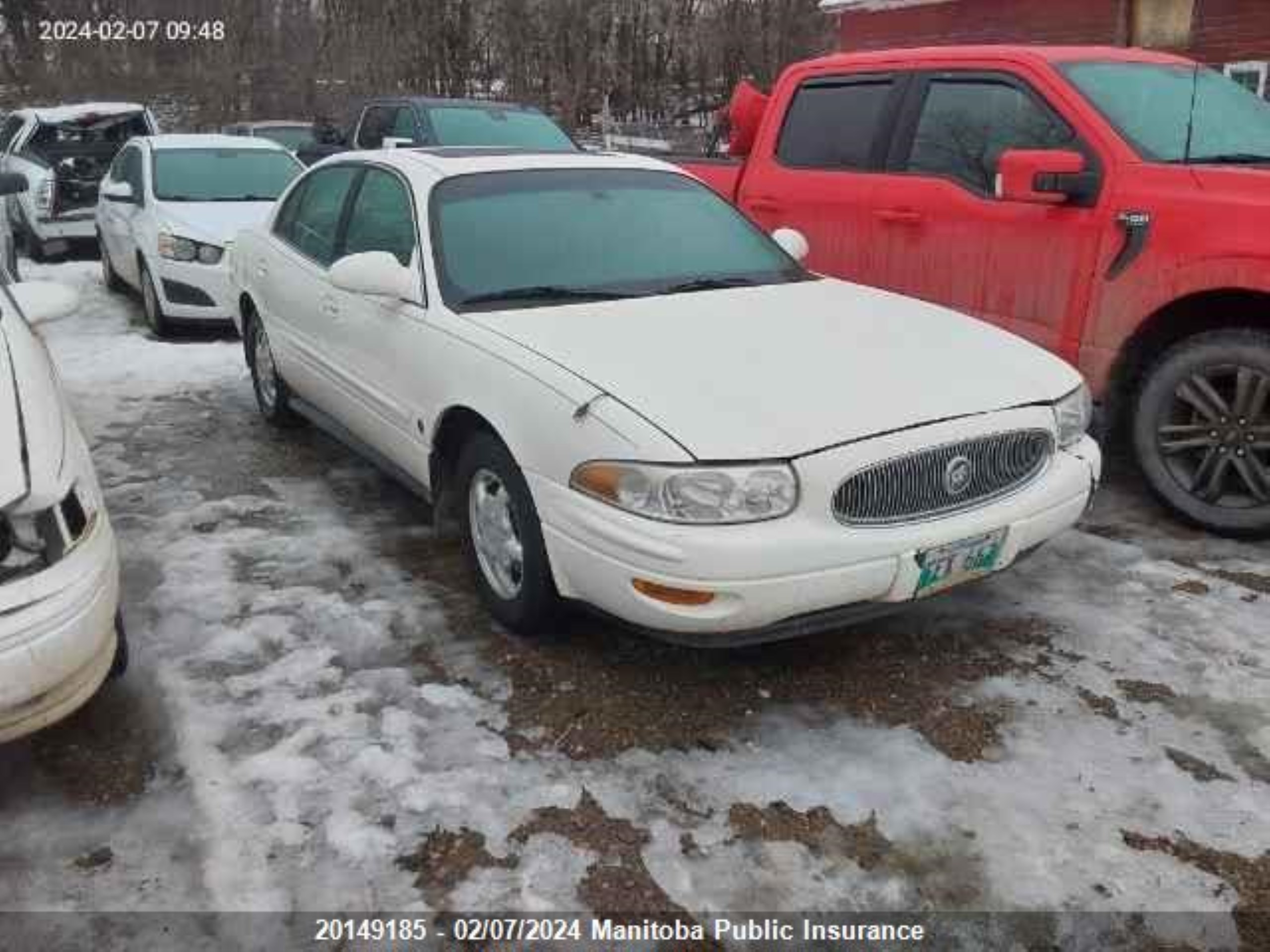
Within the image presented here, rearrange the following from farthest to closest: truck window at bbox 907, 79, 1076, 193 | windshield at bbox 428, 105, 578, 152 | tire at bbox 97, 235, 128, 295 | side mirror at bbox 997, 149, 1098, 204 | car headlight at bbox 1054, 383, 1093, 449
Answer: windshield at bbox 428, 105, 578, 152 → tire at bbox 97, 235, 128, 295 → truck window at bbox 907, 79, 1076, 193 → side mirror at bbox 997, 149, 1098, 204 → car headlight at bbox 1054, 383, 1093, 449

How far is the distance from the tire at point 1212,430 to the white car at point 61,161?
1082 cm

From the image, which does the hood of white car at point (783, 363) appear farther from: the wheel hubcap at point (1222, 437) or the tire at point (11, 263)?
the tire at point (11, 263)

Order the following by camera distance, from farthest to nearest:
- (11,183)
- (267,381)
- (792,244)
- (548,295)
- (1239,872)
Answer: (11,183) < (267,381) < (792,244) < (548,295) < (1239,872)

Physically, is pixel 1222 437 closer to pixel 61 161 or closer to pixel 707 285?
pixel 707 285

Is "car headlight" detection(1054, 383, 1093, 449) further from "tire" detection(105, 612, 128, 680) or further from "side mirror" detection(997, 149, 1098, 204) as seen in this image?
"tire" detection(105, 612, 128, 680)

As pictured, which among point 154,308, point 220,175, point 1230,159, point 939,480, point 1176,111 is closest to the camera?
point 939,480

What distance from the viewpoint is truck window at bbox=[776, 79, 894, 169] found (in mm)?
5387

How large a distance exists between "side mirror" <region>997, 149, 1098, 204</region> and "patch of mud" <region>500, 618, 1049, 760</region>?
1854mm

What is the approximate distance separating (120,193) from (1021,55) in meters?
7.13

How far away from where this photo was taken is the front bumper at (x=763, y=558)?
2863mm

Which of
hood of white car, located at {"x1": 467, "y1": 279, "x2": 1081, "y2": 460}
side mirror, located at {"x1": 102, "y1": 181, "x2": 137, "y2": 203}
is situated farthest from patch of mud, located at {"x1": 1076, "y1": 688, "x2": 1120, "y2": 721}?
side mirror, located at {"x1": 102, "y1": 181, "x2": 137, "y2": 203}

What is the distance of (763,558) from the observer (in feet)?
9.36

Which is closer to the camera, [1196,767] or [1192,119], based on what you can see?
[1196,767]

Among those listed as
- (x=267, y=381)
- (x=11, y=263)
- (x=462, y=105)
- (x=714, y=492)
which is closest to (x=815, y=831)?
(x=714, y=492)
